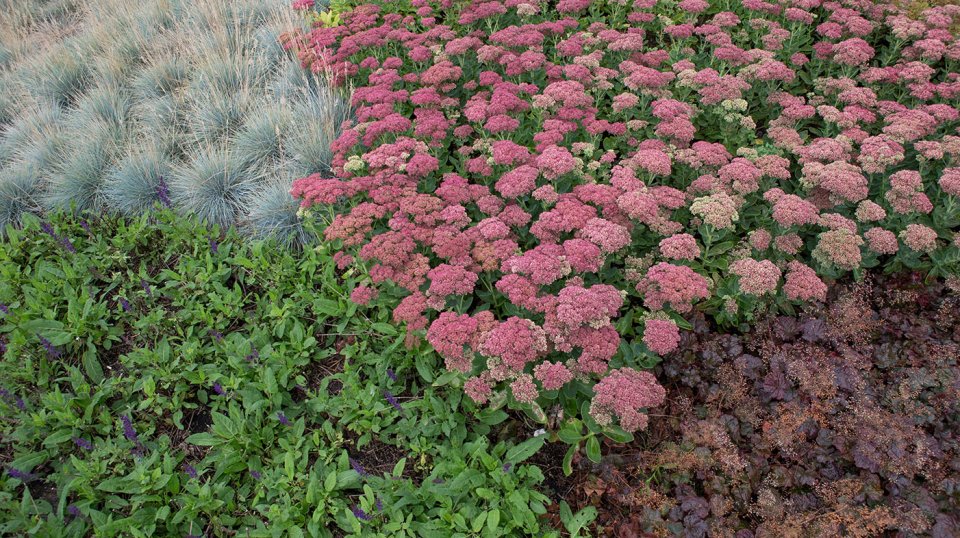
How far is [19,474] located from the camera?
3404 millimetres

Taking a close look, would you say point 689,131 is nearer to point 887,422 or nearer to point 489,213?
point 489,213

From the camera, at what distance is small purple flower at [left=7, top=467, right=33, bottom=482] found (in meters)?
3.37

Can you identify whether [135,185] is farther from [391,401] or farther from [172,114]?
[391,401]

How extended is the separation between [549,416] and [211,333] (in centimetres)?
261

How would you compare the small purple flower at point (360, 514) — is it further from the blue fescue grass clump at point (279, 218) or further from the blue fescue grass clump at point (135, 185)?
the blue fescue grass clump at point (135, 185)

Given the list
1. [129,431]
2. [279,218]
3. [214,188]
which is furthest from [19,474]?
[214,188]

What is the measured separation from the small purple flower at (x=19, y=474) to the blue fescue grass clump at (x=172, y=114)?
2.56 m

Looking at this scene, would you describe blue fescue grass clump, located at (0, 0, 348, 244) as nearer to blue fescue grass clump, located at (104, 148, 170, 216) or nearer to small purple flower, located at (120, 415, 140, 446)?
blue fescue grass clump, located at (104, 148, 170, 216)

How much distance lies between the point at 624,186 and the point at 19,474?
14.1 feet

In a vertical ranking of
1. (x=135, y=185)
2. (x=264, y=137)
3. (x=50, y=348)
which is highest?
(x=264, y=137)

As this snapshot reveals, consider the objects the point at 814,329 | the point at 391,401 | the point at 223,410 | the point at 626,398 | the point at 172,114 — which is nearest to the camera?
the point at 626,398

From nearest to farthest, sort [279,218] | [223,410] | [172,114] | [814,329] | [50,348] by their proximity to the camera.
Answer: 1. [814,329]
2. [223,410]
3. [50,348]
4. [279,218]
5. [172,114]

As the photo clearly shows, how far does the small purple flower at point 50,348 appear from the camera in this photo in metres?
4.16

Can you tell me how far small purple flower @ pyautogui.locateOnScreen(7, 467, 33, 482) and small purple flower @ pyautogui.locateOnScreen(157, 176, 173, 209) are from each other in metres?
2.66
